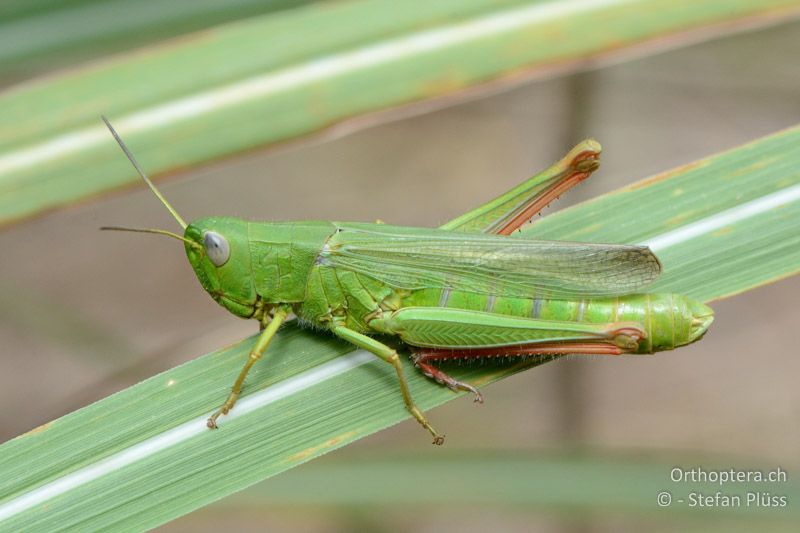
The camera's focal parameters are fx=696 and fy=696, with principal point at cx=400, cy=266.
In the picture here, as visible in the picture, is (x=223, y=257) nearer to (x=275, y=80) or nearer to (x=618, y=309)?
(x=275, y=80)

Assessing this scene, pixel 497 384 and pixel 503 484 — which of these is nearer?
pixel 503 484

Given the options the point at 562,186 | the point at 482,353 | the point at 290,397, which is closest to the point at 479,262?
the point at 482,353

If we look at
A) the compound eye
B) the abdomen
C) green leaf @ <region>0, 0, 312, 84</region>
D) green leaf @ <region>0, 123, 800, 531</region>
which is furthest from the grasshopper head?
green leaf @ <region>0, 0, 312, 84</region>

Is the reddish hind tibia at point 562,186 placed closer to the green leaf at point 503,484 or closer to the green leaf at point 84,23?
the green leaf at point 503,484

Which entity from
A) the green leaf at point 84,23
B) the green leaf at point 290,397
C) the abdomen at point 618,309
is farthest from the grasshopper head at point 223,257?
the green leaf at point 84,23

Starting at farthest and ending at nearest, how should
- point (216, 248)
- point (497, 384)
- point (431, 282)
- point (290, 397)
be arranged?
1. point (497, 384)
2. point (431, 282)
3. point (216, 248)
4. point (290, 397)

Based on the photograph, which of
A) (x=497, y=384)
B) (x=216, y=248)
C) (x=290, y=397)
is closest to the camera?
(x=290, y=397)

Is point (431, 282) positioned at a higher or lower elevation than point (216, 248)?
higher
